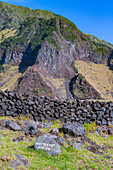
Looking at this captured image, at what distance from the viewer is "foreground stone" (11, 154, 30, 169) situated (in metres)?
5.24

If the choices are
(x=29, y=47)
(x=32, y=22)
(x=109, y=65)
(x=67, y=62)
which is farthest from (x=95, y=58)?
(x=32, y=22)

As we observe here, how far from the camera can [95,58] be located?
126 metres

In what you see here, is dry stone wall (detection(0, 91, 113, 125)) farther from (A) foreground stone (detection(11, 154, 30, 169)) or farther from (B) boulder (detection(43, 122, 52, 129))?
(A) foreground stone (detection(11, 154, 30, 169))

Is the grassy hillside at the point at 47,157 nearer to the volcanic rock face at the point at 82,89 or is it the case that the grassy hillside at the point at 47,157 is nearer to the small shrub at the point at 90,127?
the small shrub at the point at 90,127

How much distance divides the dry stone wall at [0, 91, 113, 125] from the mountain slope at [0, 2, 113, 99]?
2944 inches

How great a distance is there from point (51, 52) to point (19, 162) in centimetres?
10693

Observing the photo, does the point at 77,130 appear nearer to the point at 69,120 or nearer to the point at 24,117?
the point at 69,120

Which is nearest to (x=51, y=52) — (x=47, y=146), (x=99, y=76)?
(x=99, y=76)

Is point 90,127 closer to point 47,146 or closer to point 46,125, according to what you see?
point 46,125

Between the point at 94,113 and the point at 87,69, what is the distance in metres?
104

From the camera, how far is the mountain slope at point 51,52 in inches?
3905

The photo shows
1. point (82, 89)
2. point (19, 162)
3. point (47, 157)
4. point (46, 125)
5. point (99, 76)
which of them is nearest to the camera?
point (19, 162)

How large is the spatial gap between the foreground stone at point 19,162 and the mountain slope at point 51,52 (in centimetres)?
8066

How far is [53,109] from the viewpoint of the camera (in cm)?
1155
